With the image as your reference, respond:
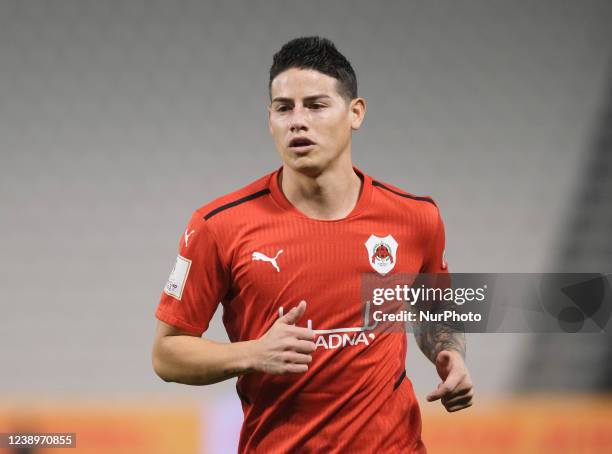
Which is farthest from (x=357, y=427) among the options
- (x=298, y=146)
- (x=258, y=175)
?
(x=258, y=175)

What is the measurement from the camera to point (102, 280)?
3.97m

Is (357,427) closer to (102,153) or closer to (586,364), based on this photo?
(102,153)

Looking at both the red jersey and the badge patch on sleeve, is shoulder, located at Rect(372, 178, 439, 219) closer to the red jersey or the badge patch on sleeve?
the red jersey

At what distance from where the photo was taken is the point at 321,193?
190cm

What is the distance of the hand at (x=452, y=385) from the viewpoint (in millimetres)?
1782

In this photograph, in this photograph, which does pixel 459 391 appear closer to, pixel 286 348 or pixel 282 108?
pixel 286 348

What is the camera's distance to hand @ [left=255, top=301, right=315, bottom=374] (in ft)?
5.25

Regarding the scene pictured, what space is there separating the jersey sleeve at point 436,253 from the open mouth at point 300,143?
0.42m

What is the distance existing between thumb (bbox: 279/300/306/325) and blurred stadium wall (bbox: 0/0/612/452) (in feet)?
7.21

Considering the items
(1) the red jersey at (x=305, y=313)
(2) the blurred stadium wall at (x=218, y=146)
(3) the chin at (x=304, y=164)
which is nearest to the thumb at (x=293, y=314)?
(1) the red jersey at (x=305, y=313)

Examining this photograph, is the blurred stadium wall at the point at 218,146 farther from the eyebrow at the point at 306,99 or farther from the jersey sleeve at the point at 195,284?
the eyebrow at the point at 306,99

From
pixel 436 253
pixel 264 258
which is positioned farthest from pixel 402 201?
pixel 264 258

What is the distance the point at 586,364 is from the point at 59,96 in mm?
3142

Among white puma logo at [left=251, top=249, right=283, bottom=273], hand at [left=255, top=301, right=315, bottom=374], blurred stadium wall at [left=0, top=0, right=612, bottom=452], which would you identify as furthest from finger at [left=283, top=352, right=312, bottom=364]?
blurred stadium wall at [left=0, top=0, right=612, bottom=452]
